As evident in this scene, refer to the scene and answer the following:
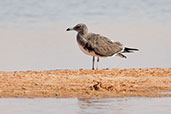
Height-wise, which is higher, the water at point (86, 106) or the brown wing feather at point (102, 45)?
the brown wing feather at point (102, 45)

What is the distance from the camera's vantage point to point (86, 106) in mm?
9328

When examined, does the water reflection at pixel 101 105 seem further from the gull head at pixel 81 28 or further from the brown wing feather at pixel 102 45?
the gull head at pixel 81 28

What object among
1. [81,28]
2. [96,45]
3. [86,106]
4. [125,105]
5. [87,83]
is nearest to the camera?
[86,106]

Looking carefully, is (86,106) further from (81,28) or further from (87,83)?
(81,28)

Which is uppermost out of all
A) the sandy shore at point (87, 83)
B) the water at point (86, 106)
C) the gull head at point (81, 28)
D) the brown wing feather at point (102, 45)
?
the gull head at point (81, 28)

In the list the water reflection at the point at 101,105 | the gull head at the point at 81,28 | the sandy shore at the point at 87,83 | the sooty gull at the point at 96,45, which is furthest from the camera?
the gull head at the point at 81,28

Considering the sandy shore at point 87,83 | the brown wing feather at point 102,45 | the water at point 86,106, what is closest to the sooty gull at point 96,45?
the brown wing feather at point 102,45

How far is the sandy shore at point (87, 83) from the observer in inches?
465

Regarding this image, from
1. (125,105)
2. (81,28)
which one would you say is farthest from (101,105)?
(81,28)

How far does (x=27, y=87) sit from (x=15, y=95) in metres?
1.42

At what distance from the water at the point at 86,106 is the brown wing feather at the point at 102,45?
21.0ft

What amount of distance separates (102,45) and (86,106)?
8399 mm

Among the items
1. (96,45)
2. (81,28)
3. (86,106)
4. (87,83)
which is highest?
(81,28)

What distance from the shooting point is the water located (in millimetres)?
8703
